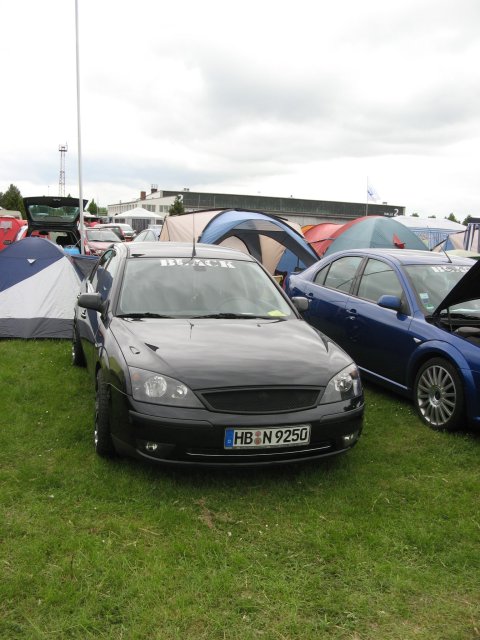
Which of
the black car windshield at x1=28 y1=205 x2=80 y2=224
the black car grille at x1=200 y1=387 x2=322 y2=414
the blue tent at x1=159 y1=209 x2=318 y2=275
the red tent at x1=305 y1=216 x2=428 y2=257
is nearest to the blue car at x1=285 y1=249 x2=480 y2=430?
the black car grille at x1=200 y1=387 x2=322 y2=414

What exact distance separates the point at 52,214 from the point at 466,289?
34.4ft

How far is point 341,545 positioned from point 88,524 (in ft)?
4.54

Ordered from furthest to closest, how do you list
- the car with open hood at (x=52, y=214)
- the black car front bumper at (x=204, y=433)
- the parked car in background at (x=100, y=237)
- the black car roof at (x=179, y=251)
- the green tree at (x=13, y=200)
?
the green tree at (x=13, y=200) < the parked car in background at (x=100, y=237) < the car with open hood at (x=52, y=214) < the black car roof at (x=179, y=251) < the black car front bumper at (x=204, y=433)

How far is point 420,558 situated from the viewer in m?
3.01

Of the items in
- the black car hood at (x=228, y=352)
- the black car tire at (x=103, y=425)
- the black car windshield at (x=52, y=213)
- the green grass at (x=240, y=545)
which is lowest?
the green grass at (x=240, y=545)

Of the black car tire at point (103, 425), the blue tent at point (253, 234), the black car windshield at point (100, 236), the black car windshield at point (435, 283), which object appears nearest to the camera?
the black car tire at point (103, 425)

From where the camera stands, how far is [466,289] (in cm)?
466

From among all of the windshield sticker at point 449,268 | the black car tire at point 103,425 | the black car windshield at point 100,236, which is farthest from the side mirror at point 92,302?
the black car windshield at point 100,236

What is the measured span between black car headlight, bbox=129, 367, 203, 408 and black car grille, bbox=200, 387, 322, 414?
3.7 inches

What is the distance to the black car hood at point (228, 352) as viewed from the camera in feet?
11.5

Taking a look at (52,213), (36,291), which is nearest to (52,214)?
(52,213)

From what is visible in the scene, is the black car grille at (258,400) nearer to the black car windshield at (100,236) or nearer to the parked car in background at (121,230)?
the black car windshield at (100,236)

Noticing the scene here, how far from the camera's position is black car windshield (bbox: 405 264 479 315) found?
5449mm

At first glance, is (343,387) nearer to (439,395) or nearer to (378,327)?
(439,395)
